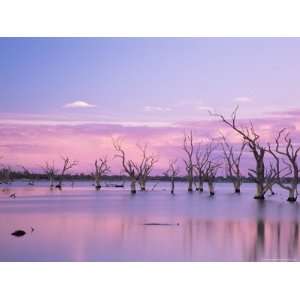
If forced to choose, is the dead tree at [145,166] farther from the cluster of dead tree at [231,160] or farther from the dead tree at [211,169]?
the dead tree at [211,169]

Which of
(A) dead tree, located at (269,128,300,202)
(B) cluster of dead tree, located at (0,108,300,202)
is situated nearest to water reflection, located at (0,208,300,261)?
(B) cluster of dead tree, located at (0,108,300,202)

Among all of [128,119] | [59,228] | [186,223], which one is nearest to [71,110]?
[128,119]

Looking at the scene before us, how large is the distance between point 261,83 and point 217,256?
157 inches

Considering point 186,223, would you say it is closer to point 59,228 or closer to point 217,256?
point 59,228

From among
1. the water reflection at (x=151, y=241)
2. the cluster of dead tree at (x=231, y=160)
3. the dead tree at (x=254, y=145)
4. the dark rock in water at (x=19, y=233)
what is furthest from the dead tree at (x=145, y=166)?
the dark rock in water at (x=19, y=233)

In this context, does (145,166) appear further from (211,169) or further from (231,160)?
(231,160)

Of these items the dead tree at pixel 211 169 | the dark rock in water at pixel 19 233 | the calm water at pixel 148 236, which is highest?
the dead tree at pixel 211 169

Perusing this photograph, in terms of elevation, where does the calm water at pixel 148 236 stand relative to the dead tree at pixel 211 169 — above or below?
below

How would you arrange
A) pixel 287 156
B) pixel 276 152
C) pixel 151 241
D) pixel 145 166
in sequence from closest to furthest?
pixel 151 241, pixel 287 156, pixel 276 152, pixel 145 166

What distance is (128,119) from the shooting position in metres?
13.5

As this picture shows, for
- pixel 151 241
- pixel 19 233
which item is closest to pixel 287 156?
pixel 151 241

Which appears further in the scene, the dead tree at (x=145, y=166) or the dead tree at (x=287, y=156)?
the dead tree at (x=145, y=166)

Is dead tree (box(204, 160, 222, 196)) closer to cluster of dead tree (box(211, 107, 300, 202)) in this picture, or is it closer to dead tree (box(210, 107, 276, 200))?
dead tree (box(210, 107, 276, 200))

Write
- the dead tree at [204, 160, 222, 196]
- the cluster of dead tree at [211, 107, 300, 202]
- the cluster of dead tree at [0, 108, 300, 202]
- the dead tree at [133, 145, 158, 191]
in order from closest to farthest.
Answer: the cluster of dead tree at [211, 107, 300, 202] < the cluster of dead tree at [0, 108, 300, 202] < the dead tree at [133, 145, 158, 191] < the dead tree at [204, 160, 222, 196]
